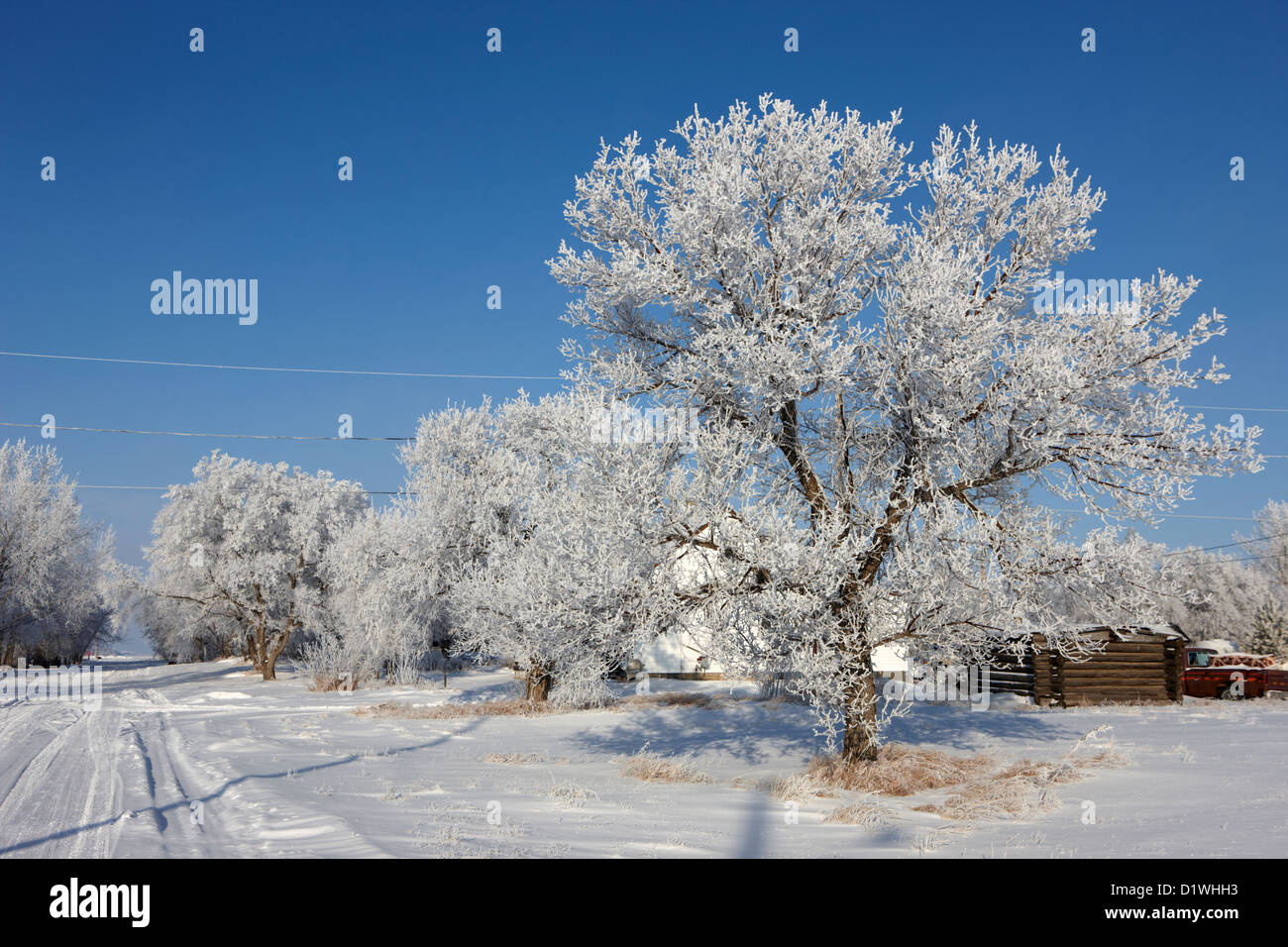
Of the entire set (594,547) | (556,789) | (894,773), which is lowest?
(894,773)

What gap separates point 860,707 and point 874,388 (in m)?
4.09

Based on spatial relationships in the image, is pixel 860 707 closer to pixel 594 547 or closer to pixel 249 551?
pixel 594 547

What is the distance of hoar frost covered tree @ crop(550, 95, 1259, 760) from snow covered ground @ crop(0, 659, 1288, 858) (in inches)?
84.6

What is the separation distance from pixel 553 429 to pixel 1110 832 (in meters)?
7.21

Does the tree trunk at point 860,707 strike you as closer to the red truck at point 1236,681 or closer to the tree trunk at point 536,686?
the tree trunk at point 536,686

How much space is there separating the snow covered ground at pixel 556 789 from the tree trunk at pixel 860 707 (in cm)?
108

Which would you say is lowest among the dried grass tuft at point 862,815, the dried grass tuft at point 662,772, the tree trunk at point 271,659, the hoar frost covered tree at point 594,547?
the tree trunk at point 271,659

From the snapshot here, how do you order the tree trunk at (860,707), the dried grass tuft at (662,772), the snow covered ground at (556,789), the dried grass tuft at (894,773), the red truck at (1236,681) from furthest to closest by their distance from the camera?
1. the red truck at (1236,681)
2. the dried grass tuft at (662,772)
3. the dried grass tuft at (894,773)
4. the tree trunk at (860,707)
5. the snow covered ground at (556,789)

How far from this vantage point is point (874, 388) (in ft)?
34.2

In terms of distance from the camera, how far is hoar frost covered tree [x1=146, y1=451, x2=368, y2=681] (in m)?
39.7

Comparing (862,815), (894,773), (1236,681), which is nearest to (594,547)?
(862,815)

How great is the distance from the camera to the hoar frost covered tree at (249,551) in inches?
1563

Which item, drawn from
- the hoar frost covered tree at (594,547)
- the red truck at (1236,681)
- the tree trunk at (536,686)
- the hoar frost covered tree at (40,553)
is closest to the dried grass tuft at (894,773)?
the hoar frost covered tree at (594,547)

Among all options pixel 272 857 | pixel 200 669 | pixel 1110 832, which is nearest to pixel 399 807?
pixel 272 857
